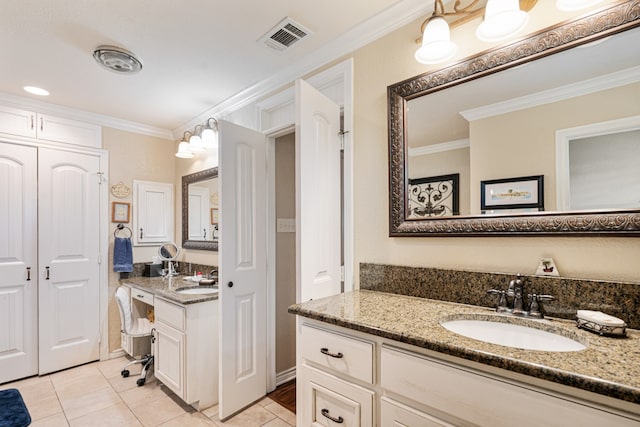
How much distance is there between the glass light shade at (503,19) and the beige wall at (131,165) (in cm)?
347

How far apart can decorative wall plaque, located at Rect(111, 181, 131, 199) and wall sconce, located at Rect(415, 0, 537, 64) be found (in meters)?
3.20

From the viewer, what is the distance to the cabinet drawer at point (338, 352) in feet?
3.65

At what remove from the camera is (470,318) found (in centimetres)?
123

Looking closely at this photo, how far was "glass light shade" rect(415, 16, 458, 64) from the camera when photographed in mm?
1286

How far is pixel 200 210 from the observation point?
10.6ft

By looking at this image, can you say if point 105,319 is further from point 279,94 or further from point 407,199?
point 407,199

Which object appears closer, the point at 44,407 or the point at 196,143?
the point at 44,407

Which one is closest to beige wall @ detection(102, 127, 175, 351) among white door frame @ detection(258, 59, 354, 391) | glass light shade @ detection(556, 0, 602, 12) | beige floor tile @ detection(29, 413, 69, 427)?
beige floor tile @ detection(29, 413, 69, 427)

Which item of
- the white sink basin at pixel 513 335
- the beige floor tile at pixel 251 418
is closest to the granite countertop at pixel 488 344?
the white sink basin at pixel 513 335

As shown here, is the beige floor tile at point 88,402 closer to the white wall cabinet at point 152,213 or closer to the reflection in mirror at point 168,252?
the reflection in mirror at point 168,252

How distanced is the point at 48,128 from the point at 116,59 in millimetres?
1491

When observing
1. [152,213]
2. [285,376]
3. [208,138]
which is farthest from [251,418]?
[152,213]

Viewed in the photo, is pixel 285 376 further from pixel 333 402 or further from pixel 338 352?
pixel 338 352

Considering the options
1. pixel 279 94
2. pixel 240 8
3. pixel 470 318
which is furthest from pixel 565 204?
pixel 279 94
